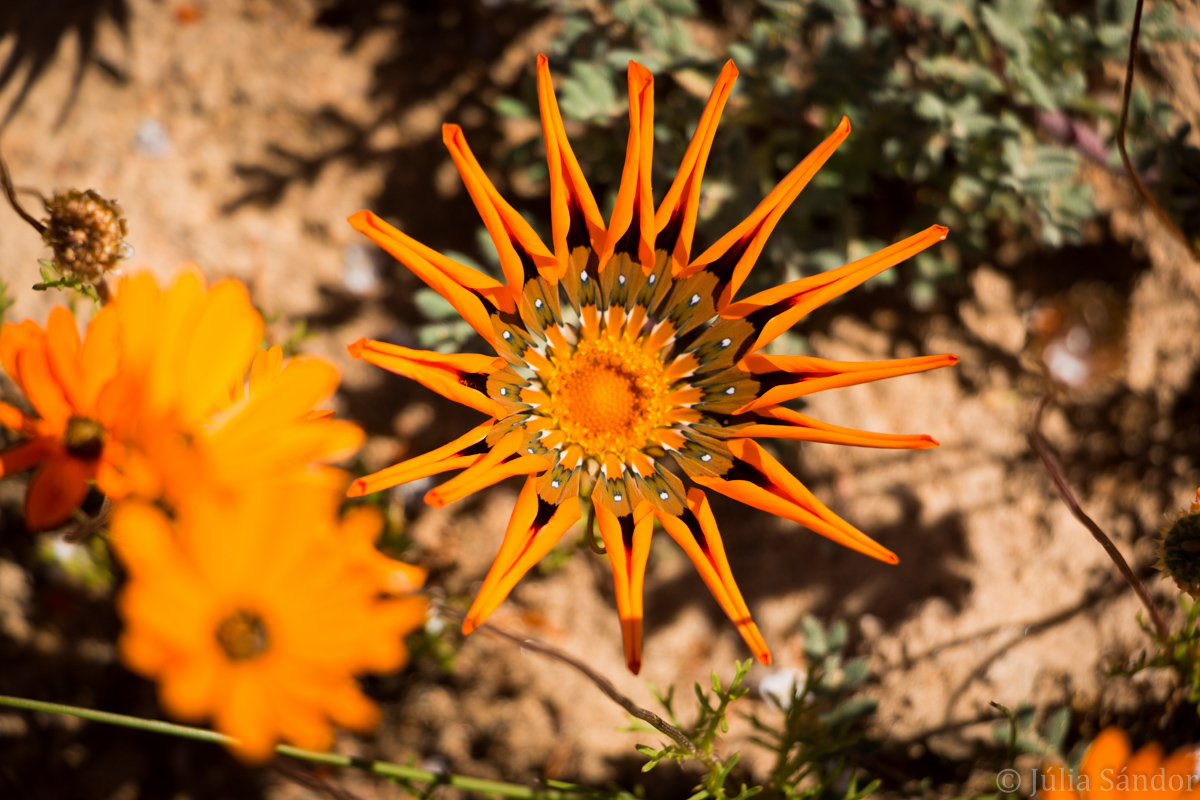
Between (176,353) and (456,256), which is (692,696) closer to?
(456,256)

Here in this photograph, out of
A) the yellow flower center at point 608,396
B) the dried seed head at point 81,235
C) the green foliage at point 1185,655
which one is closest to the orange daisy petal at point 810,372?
the yellow flower center at point 608,396

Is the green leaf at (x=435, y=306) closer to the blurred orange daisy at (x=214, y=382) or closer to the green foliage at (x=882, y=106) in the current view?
the green foliage at (x=882, y=106)

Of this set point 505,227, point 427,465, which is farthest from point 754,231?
point 427,465

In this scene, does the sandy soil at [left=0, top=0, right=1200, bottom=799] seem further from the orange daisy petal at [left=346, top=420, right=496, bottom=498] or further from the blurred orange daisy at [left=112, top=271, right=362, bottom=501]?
the blurred orange daisy at [left=112, top=271, right=362, bottom=501]

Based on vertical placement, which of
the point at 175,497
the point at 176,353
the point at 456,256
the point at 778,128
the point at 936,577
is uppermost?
the point at 778,128

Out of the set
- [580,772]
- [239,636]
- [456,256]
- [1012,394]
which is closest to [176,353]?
[239,636]

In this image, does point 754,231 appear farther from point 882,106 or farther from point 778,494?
point 882,106
